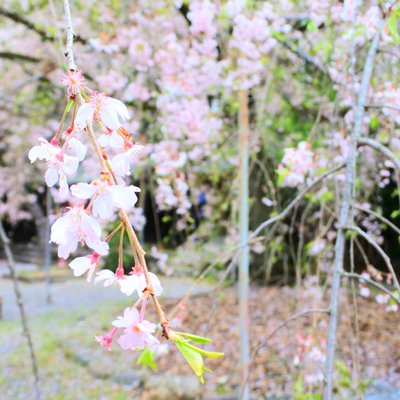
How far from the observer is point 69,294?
6887mm

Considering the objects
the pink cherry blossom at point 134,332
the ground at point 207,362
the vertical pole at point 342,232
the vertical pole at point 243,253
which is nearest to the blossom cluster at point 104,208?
the pink cherry blossom at point 134,332

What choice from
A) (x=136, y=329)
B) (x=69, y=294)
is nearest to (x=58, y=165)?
(x=136, y=329)

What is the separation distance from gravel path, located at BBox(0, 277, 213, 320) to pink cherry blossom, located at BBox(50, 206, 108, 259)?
5160mm

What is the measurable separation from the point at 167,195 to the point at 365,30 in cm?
169

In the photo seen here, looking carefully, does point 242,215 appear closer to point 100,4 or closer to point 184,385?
point 184,385

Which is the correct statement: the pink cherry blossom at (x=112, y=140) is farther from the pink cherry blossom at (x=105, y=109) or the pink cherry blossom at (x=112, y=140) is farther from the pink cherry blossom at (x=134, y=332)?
the pink cherry blossom at (x=134, y=332)

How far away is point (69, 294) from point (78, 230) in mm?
6831

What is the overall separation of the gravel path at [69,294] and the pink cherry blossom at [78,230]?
5.16 meters

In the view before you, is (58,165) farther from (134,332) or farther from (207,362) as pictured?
(207,362)

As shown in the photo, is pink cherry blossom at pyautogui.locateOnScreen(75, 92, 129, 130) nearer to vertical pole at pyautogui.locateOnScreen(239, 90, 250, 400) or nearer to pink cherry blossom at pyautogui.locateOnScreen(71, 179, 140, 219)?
pink cherry blossom at pyautogui.locateOnScreen(71, 179, 140, 219)

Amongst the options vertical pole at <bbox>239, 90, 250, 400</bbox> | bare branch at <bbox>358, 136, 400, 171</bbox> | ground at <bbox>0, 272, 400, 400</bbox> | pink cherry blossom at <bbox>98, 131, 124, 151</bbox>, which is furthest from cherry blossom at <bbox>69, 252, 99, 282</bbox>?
ground at <bbox>0, 272, 400, 400</bbox>

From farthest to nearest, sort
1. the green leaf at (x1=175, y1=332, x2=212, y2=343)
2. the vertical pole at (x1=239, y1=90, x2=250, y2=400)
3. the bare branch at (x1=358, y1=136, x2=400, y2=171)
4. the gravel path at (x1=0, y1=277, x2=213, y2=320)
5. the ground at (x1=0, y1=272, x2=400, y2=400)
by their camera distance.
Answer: the gravel path at (x1=0, y1=277, x2=213, y2=320), the ground at (x1=0, y1=272, x2=400, y2=400), the vertical pole at (x1=239, y1=90, x2=250, y2=400), the bare branch at (x1=358, y1=136, x2=400, y2=171), the green leaf at (x1=175, y1=332, x2=212, y2=343)

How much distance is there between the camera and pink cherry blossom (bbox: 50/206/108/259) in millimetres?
447

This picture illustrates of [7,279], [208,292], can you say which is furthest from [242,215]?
[7,279]
